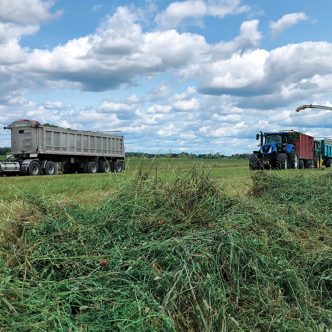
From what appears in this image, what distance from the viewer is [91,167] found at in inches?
1348

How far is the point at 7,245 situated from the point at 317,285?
3.01 metres

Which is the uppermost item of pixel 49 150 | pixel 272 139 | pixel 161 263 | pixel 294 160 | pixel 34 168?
pixel 272 139

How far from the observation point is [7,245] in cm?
468

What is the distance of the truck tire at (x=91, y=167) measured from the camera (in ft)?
111

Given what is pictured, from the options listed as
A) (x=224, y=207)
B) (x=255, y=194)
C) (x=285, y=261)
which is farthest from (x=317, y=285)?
(x=255, y=194)

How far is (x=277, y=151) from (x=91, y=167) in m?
13.1

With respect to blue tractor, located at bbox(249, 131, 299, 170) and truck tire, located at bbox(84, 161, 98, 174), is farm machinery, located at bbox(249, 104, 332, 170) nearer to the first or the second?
blue tractor, located at bbox(249, 131, 299, 170)

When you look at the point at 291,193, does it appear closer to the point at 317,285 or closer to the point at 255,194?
the point at 255,194

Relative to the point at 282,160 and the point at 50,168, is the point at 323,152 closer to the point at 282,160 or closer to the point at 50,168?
the point at 282,160

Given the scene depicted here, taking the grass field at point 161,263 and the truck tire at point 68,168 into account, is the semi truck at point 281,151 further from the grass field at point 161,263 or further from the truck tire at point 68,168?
the grass field at point 161,263

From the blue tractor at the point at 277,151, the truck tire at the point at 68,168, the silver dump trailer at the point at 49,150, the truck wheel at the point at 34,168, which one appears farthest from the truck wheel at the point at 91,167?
the blue tractor at the point at 277,151

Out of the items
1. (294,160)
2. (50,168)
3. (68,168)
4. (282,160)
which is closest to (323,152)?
(294,160)

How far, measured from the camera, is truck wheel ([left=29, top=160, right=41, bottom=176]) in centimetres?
2732

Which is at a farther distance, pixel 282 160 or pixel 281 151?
pixel 281 151
